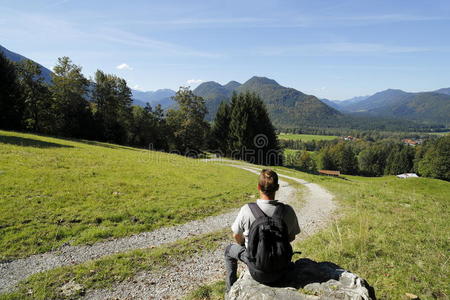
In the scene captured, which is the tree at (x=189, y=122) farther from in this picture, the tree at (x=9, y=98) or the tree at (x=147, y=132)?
the tree at (x=9, y=98)

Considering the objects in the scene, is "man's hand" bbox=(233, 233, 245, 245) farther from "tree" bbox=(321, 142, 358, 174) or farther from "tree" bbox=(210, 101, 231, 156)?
"tree" bbox=(321, 142, 358, 174)

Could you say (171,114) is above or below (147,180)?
above

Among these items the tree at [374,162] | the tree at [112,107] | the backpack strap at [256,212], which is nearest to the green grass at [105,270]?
the backpack strap at [256,212]

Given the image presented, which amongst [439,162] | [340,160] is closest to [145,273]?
[439,162]

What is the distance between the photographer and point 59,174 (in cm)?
1535

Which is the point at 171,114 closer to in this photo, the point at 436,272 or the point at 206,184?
the point at 206,184

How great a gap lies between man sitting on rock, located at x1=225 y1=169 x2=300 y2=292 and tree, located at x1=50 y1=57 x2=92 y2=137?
57198mm

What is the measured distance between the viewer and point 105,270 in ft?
21.2

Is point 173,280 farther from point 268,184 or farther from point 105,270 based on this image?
point 268,184

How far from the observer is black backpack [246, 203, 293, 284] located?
3592 mm

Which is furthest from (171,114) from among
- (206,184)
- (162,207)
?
(162,207)

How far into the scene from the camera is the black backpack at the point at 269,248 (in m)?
3.59

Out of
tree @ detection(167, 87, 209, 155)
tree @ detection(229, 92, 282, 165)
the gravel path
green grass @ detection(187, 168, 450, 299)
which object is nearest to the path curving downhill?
the gravel path

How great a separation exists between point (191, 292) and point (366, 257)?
4766 millimetres
